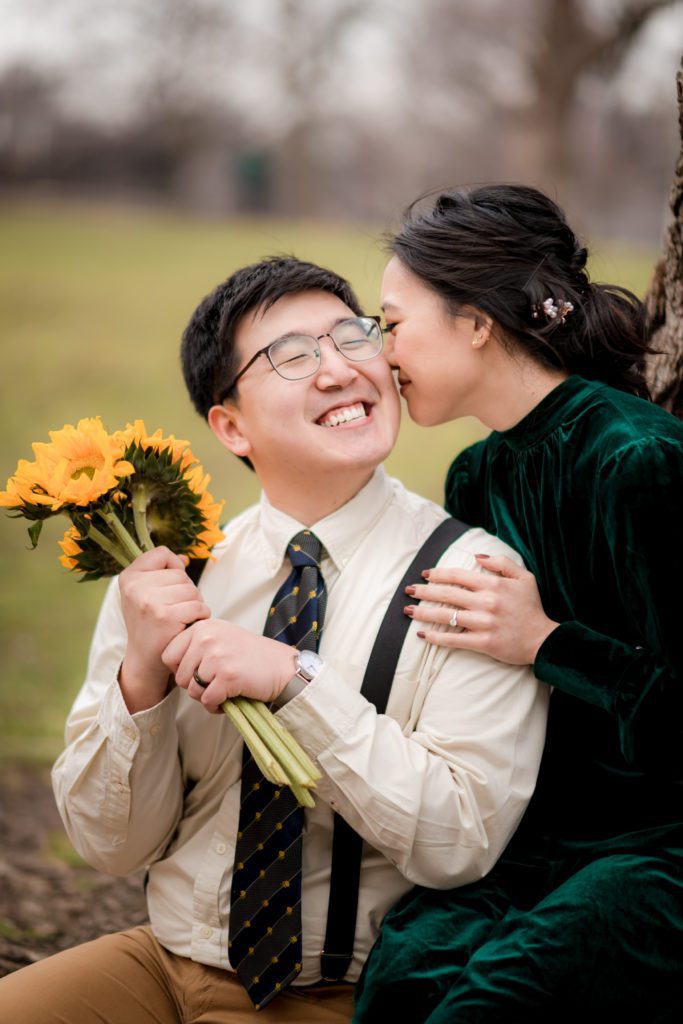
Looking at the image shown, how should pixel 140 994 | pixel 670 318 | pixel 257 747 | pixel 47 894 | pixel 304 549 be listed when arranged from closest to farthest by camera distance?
pixel 257 747, pixel 140 994, pixel 304 549, pixel 670 318, pixel 47 894

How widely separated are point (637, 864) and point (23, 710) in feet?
16.3

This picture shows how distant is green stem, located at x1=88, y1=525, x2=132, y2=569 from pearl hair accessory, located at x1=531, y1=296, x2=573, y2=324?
3.90 ft

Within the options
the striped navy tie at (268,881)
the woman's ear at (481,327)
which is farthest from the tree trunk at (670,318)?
the striped navy tie at (268,881)

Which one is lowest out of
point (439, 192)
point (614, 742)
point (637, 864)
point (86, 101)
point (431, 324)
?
point (637, 864)

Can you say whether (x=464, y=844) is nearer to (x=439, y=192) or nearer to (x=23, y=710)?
(x=439, y=192)

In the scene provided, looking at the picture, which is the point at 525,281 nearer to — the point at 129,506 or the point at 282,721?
the point at 129,506

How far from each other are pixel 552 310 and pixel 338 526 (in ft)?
2.54

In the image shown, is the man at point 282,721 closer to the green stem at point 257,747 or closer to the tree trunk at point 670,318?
the green stem at point 257,747

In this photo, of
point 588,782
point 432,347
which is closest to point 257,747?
point 588,782

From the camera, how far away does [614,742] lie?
2342mm

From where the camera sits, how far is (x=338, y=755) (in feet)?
6.84

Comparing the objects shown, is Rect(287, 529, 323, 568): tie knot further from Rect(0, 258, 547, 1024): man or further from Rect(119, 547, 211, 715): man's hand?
Rect(119, 547, 211, 715): man's hand

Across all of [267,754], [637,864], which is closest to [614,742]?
[637,864]

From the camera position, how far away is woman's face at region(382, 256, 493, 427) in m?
2.63
